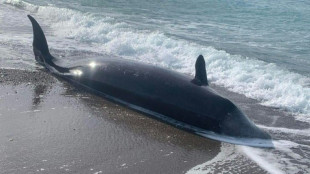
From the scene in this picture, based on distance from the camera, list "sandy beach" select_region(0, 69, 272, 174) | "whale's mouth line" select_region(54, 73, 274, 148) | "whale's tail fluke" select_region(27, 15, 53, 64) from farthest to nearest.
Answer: "whale's tail fluke" select_region(27, 15, 53, 64), "whale's mouth line" select_region(54, 73, 274, 148), "sandy beach" select_region(0, 69, 272, 174)

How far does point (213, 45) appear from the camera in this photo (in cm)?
1611

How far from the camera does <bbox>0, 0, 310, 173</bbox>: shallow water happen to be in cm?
861

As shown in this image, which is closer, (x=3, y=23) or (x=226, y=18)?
(x=3, y=23)

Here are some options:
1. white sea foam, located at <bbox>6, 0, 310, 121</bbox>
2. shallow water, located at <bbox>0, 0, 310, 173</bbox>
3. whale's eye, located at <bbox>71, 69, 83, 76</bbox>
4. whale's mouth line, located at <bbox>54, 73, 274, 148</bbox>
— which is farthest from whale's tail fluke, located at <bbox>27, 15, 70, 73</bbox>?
whale's mouth line, located at <bbox>54, 73, 274, 148</bbox>

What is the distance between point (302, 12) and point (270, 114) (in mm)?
22232

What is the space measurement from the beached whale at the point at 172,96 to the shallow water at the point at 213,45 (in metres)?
0.52

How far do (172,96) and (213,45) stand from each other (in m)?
8.61

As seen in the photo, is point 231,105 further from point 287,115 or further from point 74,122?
point 74,122

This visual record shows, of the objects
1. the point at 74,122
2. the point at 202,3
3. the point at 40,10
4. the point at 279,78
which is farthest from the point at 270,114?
the point at 202,3

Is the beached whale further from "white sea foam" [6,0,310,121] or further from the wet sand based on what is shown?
"white sea foam" [6,0,310,121]

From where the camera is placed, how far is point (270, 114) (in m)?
8.67

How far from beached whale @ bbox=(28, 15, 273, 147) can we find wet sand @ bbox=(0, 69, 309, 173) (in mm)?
261

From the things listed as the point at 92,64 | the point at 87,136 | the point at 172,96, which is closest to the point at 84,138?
the point at 87,136

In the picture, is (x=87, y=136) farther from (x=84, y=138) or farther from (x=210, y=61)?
(x=210, y=61)
